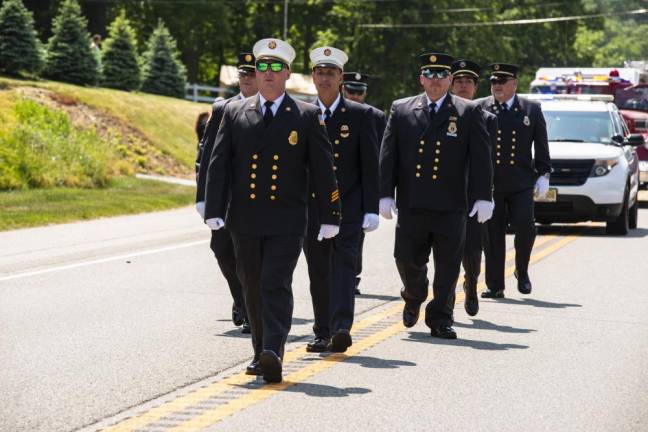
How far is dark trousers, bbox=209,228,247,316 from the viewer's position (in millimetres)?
10312

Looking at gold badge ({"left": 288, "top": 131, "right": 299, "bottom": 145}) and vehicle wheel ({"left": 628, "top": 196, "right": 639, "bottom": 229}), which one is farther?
vehicle wheel ({"left": 628, "top": 196, "right": 639, "bottom": 229})

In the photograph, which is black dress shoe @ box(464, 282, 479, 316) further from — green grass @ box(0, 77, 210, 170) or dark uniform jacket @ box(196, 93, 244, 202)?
green grass @ box(0, 77, 210, 170)

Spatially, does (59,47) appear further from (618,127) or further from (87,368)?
(87,368)

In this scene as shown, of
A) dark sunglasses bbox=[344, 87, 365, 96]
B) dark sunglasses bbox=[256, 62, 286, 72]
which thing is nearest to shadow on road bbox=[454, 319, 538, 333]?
dark sunglasses bbox=[344, 87, 365, 96]

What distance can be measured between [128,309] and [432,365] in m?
3.42

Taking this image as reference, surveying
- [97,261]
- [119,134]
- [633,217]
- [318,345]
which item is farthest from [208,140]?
[119,134]

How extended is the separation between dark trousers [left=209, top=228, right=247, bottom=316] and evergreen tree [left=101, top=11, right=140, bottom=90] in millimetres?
30307

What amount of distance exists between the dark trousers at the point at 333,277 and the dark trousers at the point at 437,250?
0.82 m

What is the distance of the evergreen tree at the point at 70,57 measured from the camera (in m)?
38.1

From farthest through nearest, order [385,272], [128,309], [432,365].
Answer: [385,272] < [128,309] < [432,365]

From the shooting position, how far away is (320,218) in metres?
8.60

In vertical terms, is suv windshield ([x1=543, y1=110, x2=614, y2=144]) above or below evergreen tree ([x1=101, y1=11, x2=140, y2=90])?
below

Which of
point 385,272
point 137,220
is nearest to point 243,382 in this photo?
point 385,272

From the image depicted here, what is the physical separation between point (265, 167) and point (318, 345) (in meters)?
1.71
